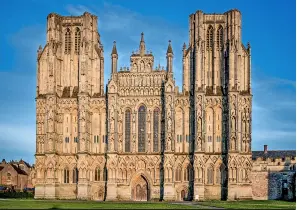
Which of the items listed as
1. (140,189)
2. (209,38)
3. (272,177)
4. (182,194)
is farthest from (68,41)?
(272,177)

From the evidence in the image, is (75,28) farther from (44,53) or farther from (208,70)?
(208,70)

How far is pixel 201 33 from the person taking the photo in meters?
85.9

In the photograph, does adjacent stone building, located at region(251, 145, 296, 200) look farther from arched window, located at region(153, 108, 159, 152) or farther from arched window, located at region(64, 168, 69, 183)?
arched window, located at region(64, 168, 69, 183)

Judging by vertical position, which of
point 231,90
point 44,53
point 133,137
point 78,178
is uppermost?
point 44,53

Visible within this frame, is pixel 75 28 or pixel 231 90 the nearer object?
pixel 231 90

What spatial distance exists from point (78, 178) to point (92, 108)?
9785mm

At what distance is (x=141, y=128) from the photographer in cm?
8556

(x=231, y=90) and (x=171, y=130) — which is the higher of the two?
(x=231, y=90)

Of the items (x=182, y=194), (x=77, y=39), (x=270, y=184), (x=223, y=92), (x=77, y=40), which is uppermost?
(x=77, y=39)

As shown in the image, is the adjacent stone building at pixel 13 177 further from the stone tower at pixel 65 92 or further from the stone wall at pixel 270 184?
the stone wall at pixel 270 184

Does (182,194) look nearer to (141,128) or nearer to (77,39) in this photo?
(141,128)

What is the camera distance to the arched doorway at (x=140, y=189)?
84875mm

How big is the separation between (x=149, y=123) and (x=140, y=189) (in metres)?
8.98

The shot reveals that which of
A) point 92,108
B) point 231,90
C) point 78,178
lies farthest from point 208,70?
point 78,178
